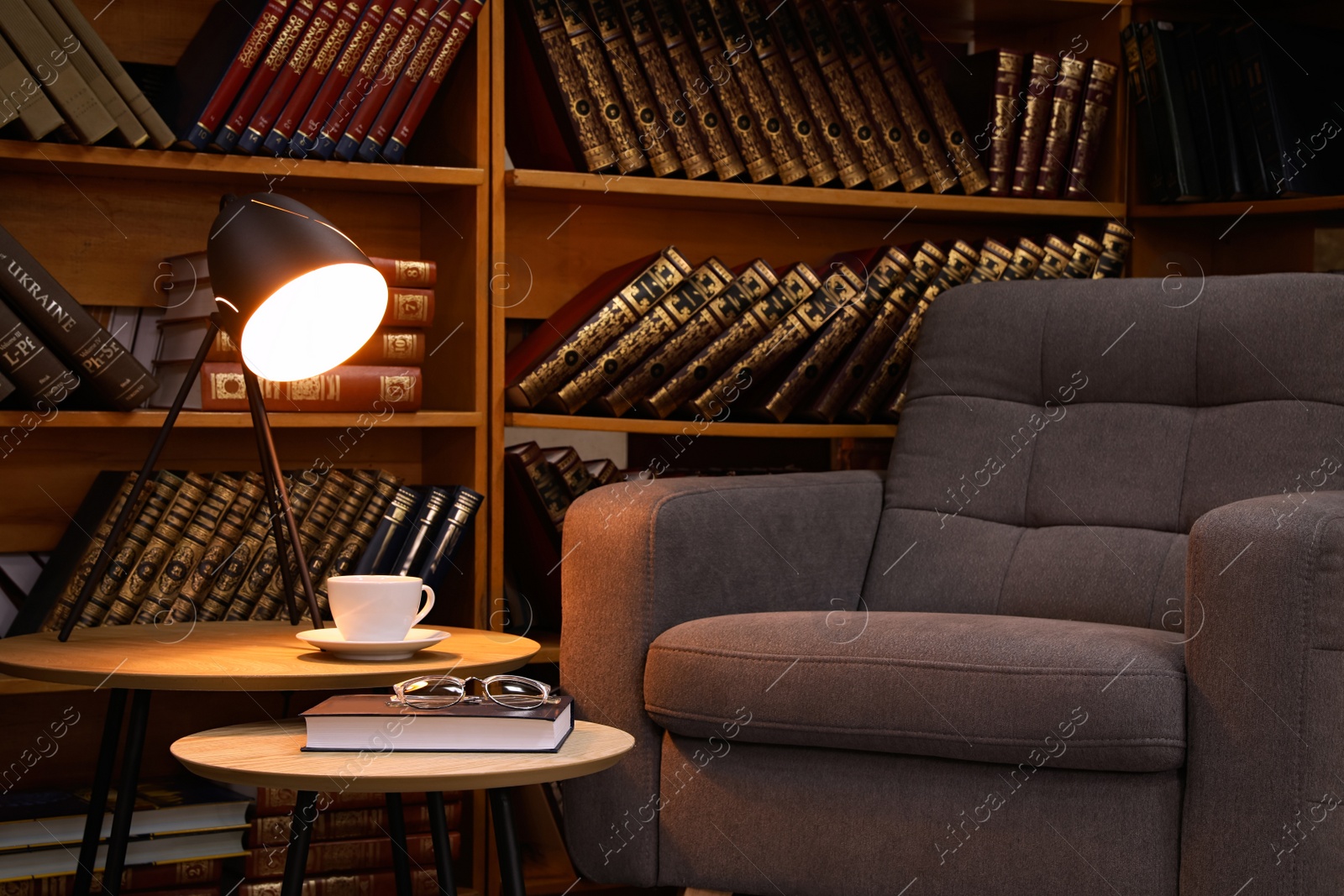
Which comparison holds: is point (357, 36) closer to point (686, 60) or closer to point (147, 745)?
point (686, 60)

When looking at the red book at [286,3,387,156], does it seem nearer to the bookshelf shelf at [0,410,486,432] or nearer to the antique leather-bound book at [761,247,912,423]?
the bookshelf shelf at [0,410,486,432]

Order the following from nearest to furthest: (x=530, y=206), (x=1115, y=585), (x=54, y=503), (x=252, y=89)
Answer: (x=1115, y=585) → (x=252, y=89) → (x=54, y=503) → (x=530, y=206)

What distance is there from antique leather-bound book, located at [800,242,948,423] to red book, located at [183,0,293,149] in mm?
998

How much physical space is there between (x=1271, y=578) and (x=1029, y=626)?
0.27 meters

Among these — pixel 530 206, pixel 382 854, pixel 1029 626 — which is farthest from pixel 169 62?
Answer: pixel 1029 626

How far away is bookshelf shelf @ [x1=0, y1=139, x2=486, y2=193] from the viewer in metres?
1.82

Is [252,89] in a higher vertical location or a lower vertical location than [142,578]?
higher

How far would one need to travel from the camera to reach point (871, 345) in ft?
7.28

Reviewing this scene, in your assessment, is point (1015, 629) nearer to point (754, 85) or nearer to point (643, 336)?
point (643, 336)

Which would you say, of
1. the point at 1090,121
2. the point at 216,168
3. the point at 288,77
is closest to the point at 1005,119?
the point at 1090,121

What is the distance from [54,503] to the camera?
206 centimetres

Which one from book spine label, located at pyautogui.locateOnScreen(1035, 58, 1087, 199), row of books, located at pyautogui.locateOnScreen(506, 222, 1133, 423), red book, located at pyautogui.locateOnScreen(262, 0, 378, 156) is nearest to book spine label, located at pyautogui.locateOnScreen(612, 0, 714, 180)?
row of books, located at pyautogui.locateOnScreen(506, 222, 1133, 423)

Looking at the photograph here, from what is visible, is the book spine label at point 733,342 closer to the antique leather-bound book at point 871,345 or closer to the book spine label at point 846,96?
the antique leather-bound book at point 871,345

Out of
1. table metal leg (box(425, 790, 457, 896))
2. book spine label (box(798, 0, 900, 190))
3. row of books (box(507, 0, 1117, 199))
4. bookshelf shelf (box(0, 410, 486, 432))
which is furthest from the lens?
book spine label (box(798, 0, 900, 190))
